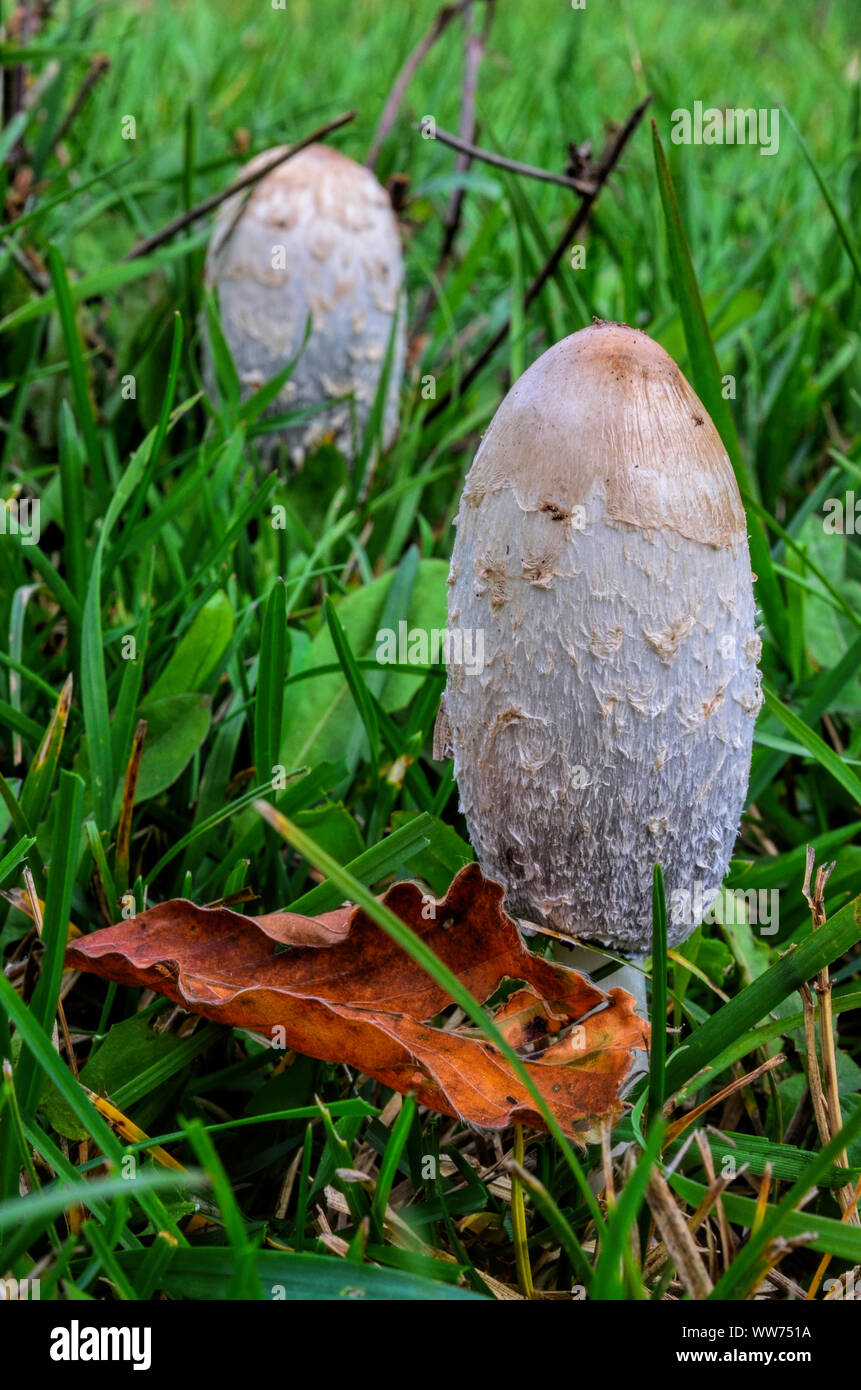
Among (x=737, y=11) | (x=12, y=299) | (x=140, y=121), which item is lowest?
(x=12, y=299)

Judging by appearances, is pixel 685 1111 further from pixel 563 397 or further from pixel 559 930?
pixel 563 397

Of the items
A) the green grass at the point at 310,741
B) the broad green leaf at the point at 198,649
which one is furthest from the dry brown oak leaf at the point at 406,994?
the broad green leaf at the point at 198,649

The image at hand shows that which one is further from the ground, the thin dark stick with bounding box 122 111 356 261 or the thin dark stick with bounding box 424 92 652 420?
the thin dark stick with bounding box 122 111 356 261

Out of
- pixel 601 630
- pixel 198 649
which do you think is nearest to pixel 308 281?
pixel 198 649

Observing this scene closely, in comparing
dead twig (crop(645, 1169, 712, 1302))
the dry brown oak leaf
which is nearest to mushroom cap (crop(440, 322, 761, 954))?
the dry brown oak leaf

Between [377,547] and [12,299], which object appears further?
[12,299]

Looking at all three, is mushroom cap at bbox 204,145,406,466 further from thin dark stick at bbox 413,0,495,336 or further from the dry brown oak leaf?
the dry brown oak leaf

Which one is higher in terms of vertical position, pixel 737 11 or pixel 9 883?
pixel 737 11

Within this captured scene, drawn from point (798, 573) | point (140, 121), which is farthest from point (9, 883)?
point (140, 121)
